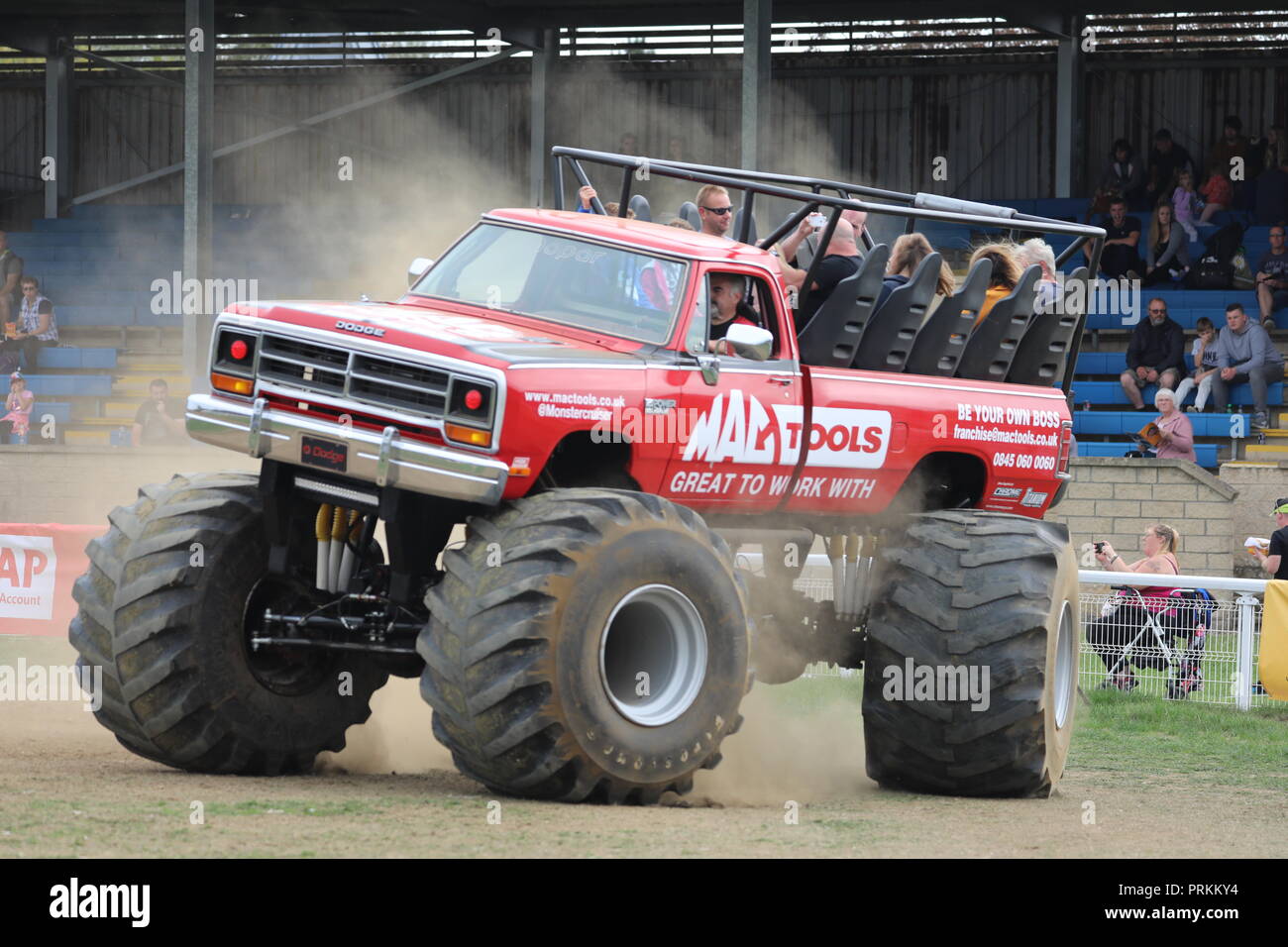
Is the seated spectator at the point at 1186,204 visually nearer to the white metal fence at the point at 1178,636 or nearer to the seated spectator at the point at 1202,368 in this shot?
the seated spectator at the point at 1202,368

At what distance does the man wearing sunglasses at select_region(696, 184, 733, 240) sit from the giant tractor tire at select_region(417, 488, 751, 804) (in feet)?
10.4

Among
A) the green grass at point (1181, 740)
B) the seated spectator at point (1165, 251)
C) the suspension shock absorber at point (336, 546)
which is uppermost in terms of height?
the seated spectator at point (1165, 251)

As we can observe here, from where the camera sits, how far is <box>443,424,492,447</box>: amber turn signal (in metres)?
8.45

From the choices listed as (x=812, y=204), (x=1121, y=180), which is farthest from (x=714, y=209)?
(x=1121, y=180)

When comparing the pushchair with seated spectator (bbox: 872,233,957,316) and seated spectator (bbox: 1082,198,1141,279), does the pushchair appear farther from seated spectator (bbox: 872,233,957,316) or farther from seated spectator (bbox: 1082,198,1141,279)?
seated spectator (bbox: 1082,198,1141,279)

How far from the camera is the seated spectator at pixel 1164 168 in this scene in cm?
2834

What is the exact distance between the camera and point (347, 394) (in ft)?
28.8

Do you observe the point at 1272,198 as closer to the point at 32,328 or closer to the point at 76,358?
the point at 76,358

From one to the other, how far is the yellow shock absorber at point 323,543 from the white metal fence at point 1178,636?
548cm

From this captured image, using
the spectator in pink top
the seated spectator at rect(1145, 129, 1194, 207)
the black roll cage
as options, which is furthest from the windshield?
the seated spectator at rect(1145, 129, 1194, 207)

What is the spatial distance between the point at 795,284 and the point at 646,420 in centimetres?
217

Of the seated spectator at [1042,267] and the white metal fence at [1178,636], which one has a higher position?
the seated spectator at [1042,267]

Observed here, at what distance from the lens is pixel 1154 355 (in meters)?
23.4

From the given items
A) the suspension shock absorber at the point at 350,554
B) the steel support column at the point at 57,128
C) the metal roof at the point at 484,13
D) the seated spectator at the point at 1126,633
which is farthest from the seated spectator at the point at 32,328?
the suspension shock absorber at the point at 350,554
